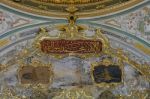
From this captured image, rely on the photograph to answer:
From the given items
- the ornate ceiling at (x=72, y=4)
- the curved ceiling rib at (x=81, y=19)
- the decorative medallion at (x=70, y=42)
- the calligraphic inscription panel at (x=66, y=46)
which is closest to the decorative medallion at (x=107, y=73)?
the decorative medallion at (x=70, y=42)

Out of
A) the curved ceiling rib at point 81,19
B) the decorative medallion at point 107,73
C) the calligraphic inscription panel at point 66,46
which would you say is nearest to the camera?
the curved ceiling rib at point 81,19

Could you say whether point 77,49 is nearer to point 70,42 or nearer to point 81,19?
point 70,42

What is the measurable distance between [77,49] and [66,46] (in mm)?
307

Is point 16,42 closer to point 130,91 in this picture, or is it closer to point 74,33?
point 74,33

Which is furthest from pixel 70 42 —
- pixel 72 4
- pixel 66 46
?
pixel 72 4

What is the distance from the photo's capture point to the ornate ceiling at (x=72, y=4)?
1722 cm

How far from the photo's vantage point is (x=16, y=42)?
17.6 meters

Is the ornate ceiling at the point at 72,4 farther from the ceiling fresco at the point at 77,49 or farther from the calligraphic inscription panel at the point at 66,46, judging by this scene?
the calligraphic inscription panel at the point at 66,46

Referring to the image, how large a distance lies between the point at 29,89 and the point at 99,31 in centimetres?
245

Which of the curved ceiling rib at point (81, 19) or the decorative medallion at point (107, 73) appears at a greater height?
the curved ceiling rib at point (81, 19)

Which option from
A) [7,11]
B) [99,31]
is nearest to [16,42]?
[7,11]

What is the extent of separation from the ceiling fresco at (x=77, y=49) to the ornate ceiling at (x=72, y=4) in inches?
1.0

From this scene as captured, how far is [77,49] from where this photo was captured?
1762 cm

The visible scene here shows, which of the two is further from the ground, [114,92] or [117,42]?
[117,42]
